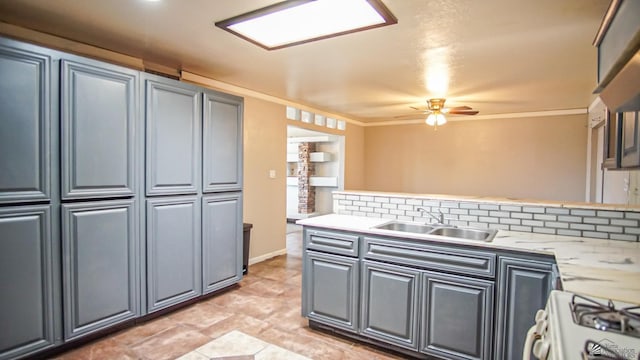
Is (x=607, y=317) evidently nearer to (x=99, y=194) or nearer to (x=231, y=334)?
(x=231, y=334)

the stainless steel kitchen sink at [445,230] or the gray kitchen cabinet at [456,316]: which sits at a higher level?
the stainless steel kitchen sink at [445,230]

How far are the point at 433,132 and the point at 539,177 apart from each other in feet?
6.67

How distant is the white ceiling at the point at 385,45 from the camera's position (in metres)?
2.20

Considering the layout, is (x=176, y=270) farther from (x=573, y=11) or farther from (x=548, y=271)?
(x=573, y=11)

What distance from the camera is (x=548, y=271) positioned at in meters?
2.01

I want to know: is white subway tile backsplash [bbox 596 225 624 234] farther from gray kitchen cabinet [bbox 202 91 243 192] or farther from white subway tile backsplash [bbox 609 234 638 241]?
gray kitchen cabinet [bbox 202 91 243 192]

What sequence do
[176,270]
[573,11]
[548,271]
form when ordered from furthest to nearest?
[176,270] < [573,11] < [548,271]

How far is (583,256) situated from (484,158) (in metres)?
4.88

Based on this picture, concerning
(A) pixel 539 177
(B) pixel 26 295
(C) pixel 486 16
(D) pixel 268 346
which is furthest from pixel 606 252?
(A) pixel 539 177

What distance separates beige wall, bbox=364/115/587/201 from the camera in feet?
18.9

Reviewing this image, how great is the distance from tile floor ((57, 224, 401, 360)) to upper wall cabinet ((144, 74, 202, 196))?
1150 millimetres

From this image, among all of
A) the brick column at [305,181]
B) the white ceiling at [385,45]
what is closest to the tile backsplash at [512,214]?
the white ceiling at [385,45]

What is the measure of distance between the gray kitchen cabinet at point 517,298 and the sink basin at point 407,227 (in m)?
0.81

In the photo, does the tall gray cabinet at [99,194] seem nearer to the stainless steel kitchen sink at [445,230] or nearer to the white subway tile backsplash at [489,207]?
the stainless steel kitchen sink at [445,230]
